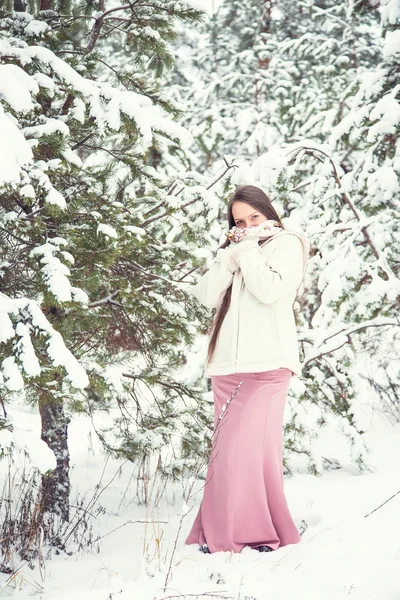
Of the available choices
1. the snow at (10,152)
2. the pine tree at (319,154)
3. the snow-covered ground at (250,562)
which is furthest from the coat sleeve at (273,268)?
the snow at (10,152)

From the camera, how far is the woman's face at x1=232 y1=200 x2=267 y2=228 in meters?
3.83

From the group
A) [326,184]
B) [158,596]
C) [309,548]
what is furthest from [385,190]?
[158,596]

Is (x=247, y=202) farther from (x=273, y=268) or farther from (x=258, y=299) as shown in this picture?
(x=258, y=299)

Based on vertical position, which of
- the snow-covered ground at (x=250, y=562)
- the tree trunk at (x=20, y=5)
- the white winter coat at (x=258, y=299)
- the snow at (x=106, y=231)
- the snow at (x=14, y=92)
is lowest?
the snow-covered ground at (x=250, y=562)

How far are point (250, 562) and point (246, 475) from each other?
0.53 meters

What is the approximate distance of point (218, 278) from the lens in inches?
149

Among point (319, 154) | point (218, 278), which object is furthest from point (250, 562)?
point (319, 154)

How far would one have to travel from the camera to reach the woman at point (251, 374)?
3.57 metres

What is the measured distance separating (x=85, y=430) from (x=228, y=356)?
6806 millimetres

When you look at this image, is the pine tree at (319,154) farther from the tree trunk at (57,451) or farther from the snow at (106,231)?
the tree trunk at (57,451)

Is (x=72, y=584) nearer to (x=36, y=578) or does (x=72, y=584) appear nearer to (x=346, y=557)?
(x=36, y=578)

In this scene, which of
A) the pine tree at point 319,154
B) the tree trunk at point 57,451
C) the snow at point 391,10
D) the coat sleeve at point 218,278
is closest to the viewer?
the coat sleeve at point 218,278

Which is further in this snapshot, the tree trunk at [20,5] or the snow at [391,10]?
the snow at [391,10]

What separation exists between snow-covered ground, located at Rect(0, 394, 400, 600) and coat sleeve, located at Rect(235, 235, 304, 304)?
1.46m
